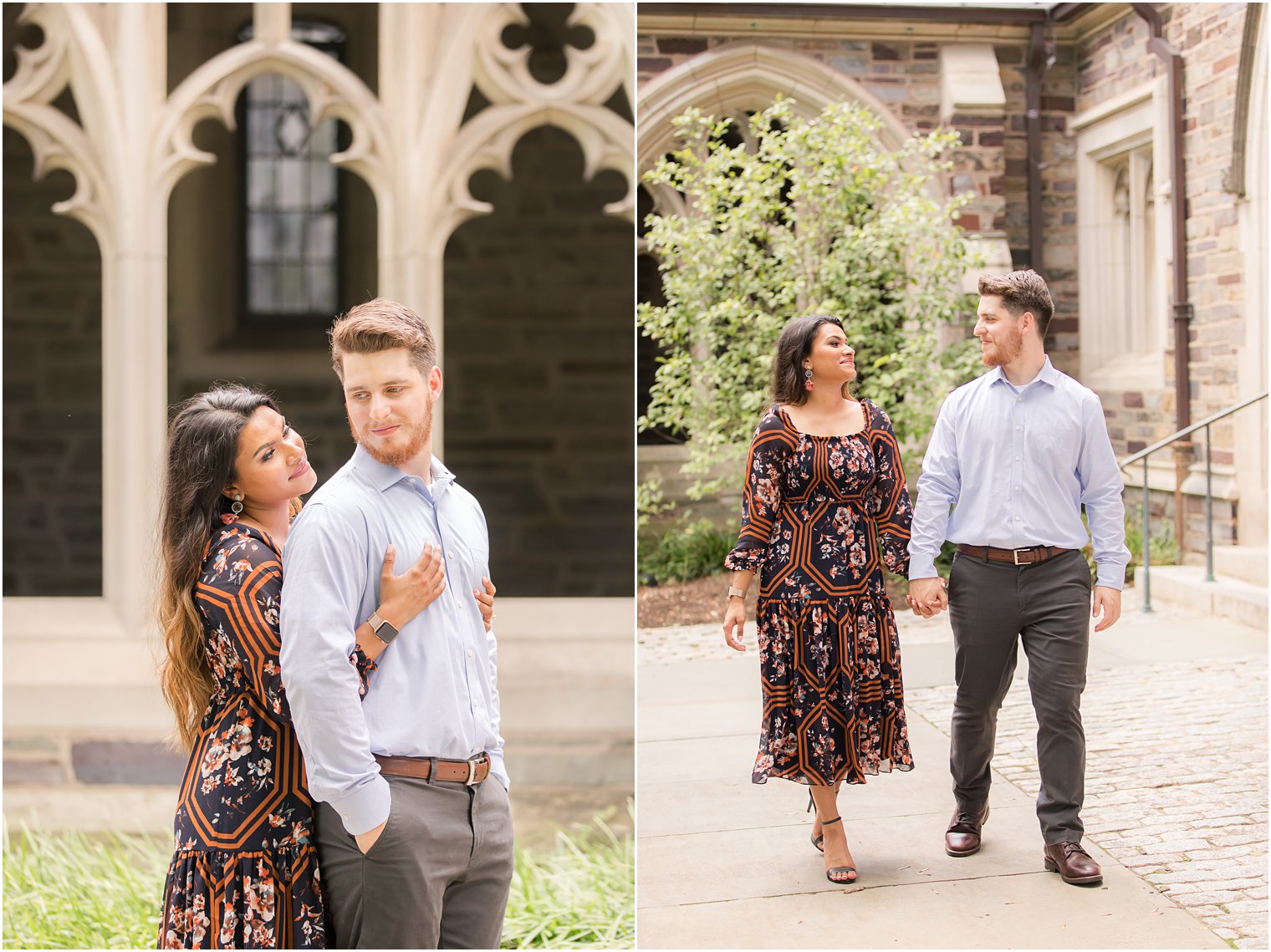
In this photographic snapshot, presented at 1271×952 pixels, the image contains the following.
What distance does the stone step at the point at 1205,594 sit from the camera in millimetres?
5691

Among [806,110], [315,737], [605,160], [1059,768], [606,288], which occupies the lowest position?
[1059,768]

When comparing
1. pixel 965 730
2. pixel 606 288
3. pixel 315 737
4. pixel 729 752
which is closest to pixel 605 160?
pixel 606 288

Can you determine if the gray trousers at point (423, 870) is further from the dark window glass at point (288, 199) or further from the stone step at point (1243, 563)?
the stone step at point (1243, 563)

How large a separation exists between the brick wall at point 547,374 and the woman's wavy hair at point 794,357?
6.07 feet

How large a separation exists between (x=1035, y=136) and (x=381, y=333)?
7203 mm

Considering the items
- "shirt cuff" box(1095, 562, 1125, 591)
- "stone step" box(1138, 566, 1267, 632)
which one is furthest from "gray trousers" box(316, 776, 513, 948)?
"stone step" box(1138, 566, 1267, 632)

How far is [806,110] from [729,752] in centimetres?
538

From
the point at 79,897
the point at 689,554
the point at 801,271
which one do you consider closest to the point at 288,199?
the point at 801,271

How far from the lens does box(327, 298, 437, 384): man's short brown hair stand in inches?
68.2

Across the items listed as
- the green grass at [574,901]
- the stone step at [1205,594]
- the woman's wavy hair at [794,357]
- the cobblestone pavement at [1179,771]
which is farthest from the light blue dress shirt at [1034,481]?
the stone step at [1205,594]

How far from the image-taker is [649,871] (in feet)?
10.0

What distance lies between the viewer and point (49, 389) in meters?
5.33

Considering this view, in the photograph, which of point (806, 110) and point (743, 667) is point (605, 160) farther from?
point (806, 110)

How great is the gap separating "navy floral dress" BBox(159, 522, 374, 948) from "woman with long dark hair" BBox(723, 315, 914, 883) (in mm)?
1413
